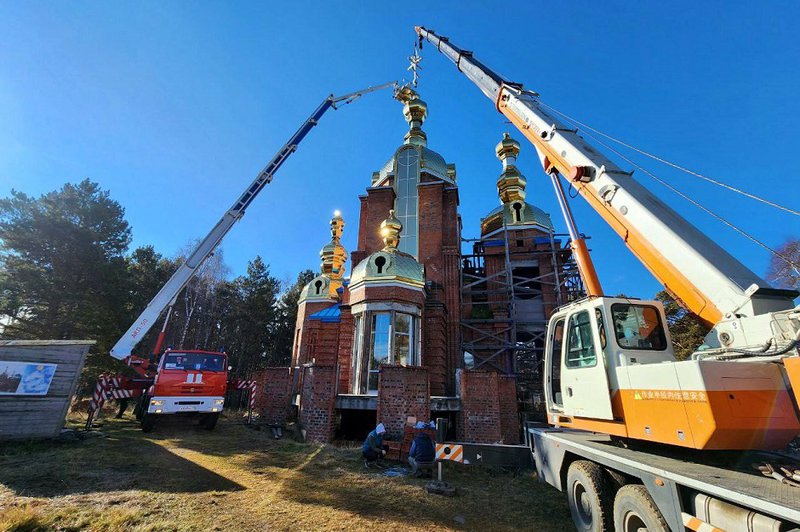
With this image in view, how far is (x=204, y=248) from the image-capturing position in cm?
1648

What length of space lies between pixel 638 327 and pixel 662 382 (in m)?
1.23

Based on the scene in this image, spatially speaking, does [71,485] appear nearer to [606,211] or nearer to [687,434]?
[687,434]

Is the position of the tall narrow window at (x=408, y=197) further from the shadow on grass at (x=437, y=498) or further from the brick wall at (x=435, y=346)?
the shadow on grass at (x=437, y=498)

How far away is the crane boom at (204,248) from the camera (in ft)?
47.1

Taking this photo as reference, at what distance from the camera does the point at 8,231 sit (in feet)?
65.2

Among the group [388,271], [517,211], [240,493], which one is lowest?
[240,493]

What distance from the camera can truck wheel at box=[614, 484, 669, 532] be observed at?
3617 mm

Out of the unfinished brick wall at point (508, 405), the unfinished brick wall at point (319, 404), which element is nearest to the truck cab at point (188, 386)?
the unfinished brick wall at point (319, 404)

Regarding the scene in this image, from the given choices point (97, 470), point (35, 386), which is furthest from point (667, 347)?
point (35, 386)

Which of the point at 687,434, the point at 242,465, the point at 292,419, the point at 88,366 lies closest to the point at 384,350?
the point at 292,419

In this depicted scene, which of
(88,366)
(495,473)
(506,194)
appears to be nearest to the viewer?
(495,473)

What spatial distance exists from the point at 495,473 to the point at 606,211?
5957 millimetres

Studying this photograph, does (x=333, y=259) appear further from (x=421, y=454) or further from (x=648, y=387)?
(x=648, y=387)

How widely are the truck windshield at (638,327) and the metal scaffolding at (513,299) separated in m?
13.1
